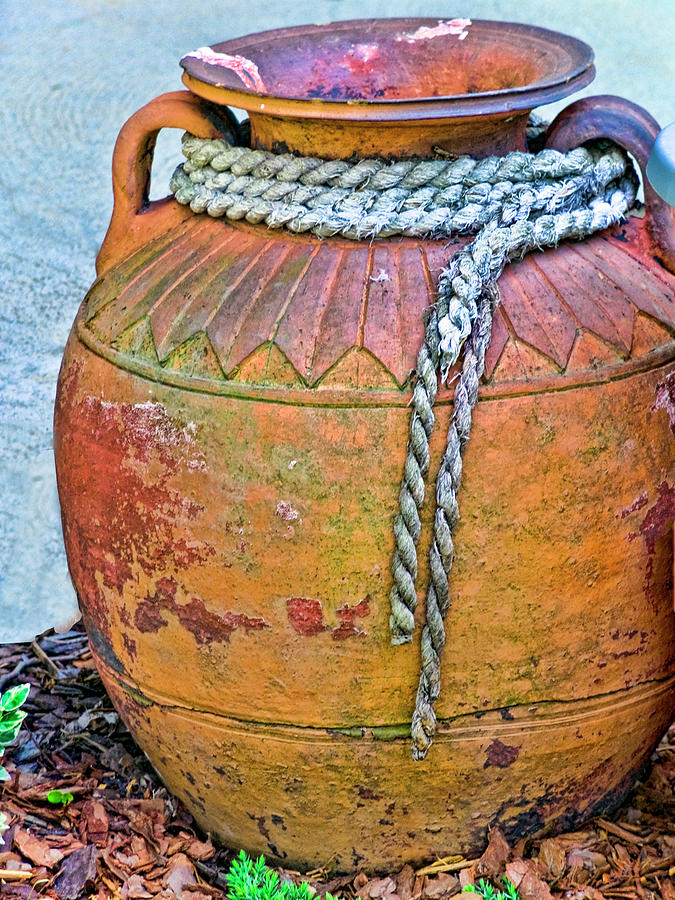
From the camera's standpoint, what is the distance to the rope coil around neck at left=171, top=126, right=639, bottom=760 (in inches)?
67.3

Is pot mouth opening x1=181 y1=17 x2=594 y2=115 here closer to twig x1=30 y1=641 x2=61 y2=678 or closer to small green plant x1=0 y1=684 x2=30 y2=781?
small green plant x1=0 y1=684 x2=30 y2=781

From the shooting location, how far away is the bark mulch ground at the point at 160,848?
6.86 feet

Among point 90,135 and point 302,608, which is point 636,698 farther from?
point 90,135

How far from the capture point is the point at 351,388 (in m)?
1.73

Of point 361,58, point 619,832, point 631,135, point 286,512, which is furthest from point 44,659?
point 631,135

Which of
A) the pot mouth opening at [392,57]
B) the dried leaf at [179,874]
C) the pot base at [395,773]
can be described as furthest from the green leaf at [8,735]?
the pot mouth opening at [392,57]

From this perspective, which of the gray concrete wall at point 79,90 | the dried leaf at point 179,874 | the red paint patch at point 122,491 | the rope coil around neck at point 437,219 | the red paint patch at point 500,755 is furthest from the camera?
the gray concrete wall at point 79,90

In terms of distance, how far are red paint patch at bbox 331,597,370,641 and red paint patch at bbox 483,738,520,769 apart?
1.12 feet

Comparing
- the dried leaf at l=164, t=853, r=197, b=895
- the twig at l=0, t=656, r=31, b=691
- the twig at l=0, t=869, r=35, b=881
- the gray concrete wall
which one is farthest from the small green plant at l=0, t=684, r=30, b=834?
the gray concrete wall

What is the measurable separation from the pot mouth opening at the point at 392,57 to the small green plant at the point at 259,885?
1488 millimetres

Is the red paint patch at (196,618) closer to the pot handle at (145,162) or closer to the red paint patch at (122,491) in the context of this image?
the red paint patch at (122,491)

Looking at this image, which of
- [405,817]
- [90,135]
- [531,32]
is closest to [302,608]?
[405,817]

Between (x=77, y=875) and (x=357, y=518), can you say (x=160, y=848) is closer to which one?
(x=77, y=875)

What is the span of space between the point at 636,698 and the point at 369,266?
918mm
